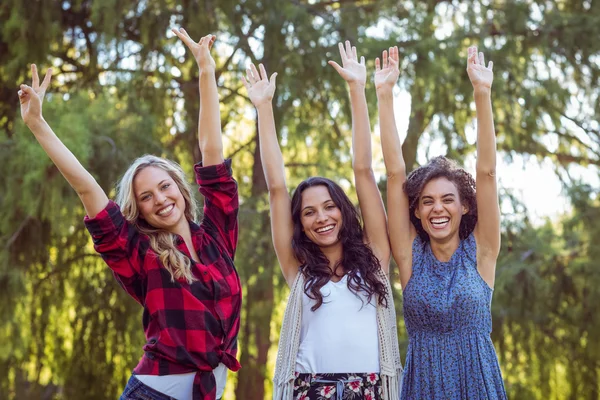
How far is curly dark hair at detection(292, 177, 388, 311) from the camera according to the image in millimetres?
2770

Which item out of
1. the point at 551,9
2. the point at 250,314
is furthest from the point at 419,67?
the point at 250,314

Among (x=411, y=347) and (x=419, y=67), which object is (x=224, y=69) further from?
(x=411, y=347)

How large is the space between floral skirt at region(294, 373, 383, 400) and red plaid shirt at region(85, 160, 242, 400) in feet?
0.81

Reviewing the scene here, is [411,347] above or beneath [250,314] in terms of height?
beneath

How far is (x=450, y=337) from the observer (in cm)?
273

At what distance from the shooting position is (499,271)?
5992 mm

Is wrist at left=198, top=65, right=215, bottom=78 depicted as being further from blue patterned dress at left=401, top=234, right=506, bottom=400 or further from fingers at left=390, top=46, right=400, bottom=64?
blue patterned dress at left=401, top=234, right=506, bottom=400

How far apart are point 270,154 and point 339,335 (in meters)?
0.71

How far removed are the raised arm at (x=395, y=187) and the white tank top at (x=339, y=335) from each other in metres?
0.22

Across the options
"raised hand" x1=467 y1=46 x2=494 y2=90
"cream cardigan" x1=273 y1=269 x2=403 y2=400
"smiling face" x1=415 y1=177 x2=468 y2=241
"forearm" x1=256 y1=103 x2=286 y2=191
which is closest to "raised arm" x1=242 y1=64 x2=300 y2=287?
"forearm" x1=256 y1=103 x2=286 y2=191

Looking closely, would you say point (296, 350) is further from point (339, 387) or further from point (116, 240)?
point (116, 240)

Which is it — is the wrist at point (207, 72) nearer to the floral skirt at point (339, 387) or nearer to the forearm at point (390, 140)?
the forearm at point (390, 140)

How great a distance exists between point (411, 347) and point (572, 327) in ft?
13.3

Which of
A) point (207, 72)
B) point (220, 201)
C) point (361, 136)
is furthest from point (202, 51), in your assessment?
point (361, 136)
